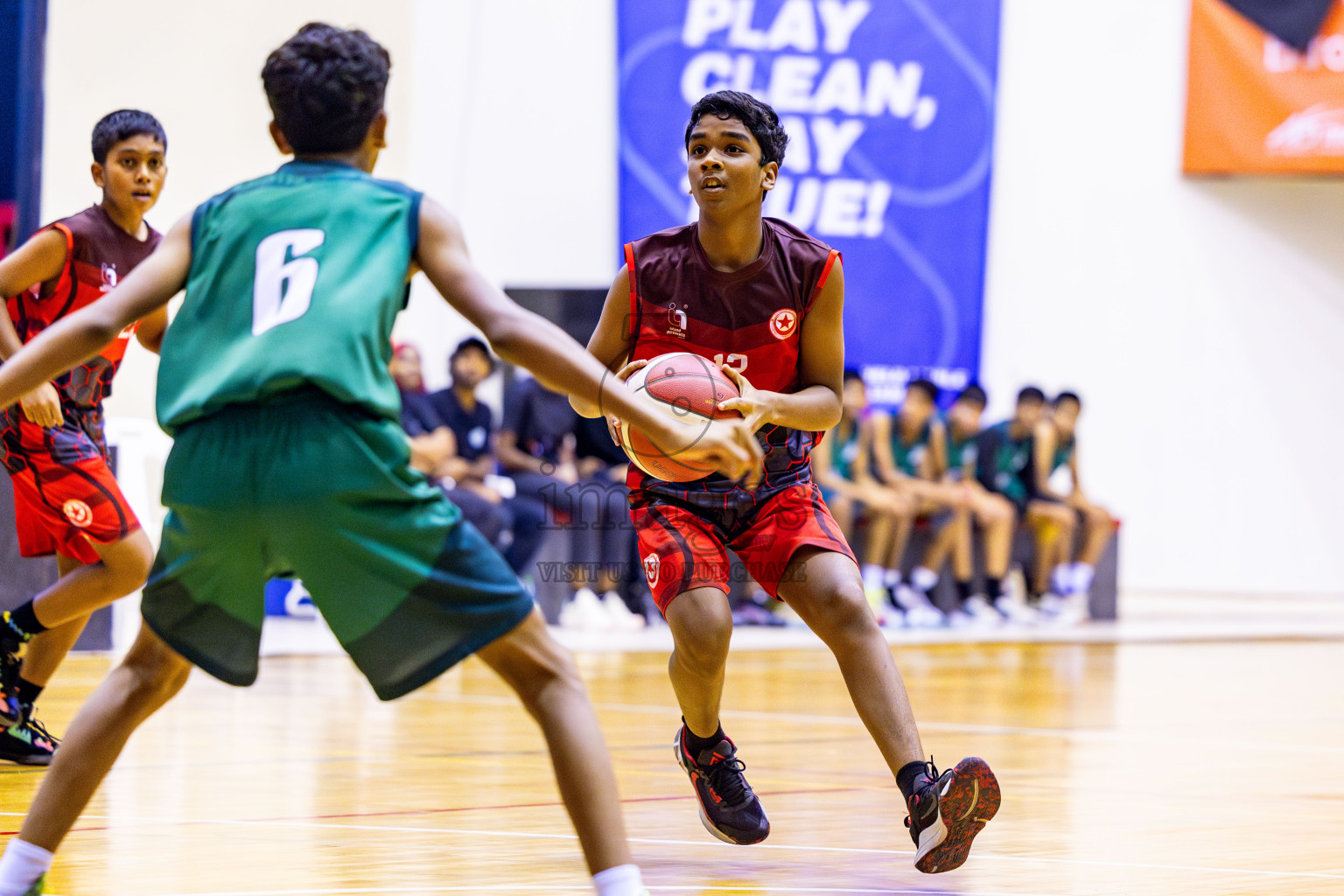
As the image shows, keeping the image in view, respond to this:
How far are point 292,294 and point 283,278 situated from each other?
4cm

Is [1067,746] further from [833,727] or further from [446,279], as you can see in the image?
[446,279]

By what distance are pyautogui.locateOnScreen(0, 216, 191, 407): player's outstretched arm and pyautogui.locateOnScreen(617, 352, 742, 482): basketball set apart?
1.10m

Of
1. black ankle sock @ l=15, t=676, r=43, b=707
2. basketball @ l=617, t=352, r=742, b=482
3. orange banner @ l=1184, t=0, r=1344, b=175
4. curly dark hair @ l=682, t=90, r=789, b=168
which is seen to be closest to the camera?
basketball @ l=617, t=352, r=742, b=482

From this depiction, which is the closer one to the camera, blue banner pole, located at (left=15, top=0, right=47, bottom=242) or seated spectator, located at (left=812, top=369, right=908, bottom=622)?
blue banner pole, located at (left=15, top=0, right=47, bottom=242)

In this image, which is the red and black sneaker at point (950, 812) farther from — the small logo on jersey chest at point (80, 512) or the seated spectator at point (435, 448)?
the seated spectator at point (435, 448)

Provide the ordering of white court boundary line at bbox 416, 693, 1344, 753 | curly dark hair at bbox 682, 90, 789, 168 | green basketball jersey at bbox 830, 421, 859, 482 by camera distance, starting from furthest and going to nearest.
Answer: green basketball jersey at bbox 830, 421, 859, 482 < white court boundary line at bbox 416, 693, 1344, 753 < curly dark hair at bbox 682, 90, 789, 168

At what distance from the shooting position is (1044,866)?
11.7 ft

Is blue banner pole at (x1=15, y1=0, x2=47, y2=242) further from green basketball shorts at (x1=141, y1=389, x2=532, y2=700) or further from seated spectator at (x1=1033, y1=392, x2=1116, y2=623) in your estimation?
green basketball shorts at (x1=141, y1=389, x2=532, y2=700)

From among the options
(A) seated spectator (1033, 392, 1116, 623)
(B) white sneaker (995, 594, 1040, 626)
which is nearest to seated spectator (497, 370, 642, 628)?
(B) white sneaker (995, 594, 1040, 626)

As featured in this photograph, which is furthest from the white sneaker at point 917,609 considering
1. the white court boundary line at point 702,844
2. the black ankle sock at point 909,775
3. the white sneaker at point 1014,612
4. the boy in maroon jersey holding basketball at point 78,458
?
the black ankle sock at point 909,775

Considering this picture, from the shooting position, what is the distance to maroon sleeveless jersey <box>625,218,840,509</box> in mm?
3787

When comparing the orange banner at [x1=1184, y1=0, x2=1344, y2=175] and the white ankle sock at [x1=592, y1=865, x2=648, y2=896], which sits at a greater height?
the orange banner at [x1=1184, y1=0, x2=1344, y2=175]

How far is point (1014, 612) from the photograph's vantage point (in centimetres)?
1159

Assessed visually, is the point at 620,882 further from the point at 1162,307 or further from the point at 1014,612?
the point at 1162,307
